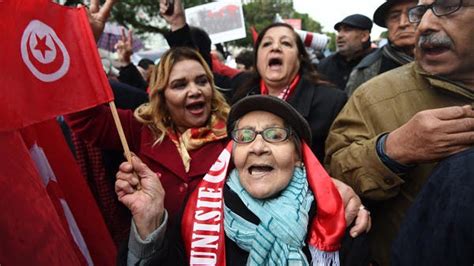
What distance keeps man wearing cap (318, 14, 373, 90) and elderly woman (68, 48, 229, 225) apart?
2.81 m

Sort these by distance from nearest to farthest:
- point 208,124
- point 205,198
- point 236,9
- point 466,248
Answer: point 466,248
point 205,198
point 208,124
point 236,9

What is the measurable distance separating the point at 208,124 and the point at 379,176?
110cm

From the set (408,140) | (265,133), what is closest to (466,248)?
(408,140)

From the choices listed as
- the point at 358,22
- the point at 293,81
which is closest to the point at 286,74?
the point at 293,81

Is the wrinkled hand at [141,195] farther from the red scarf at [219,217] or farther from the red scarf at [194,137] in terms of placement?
the red scarf at [194,137]

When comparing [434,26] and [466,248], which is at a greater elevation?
[434,26]

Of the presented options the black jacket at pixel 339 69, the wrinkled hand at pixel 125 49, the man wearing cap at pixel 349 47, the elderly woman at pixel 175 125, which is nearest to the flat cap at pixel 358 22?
the man wearing cap at pixel 349 47

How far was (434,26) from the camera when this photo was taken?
71.2 inches

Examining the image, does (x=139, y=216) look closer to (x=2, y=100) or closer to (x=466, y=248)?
(x=2, y=100)

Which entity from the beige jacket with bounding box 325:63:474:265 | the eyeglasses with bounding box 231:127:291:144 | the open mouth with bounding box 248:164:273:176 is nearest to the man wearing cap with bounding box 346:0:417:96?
the beige jacket with bounding box 325:63:474:265

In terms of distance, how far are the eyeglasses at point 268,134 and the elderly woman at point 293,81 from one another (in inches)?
36.9

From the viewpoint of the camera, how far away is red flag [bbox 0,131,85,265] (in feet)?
5.15

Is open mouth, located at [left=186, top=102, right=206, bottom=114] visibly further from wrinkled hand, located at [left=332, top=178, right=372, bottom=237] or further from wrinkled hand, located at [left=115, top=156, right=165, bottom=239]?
wrinkled hand, located at [left=332, top=178, right=372, bottom=237]

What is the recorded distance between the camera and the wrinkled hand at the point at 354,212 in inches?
70.6
